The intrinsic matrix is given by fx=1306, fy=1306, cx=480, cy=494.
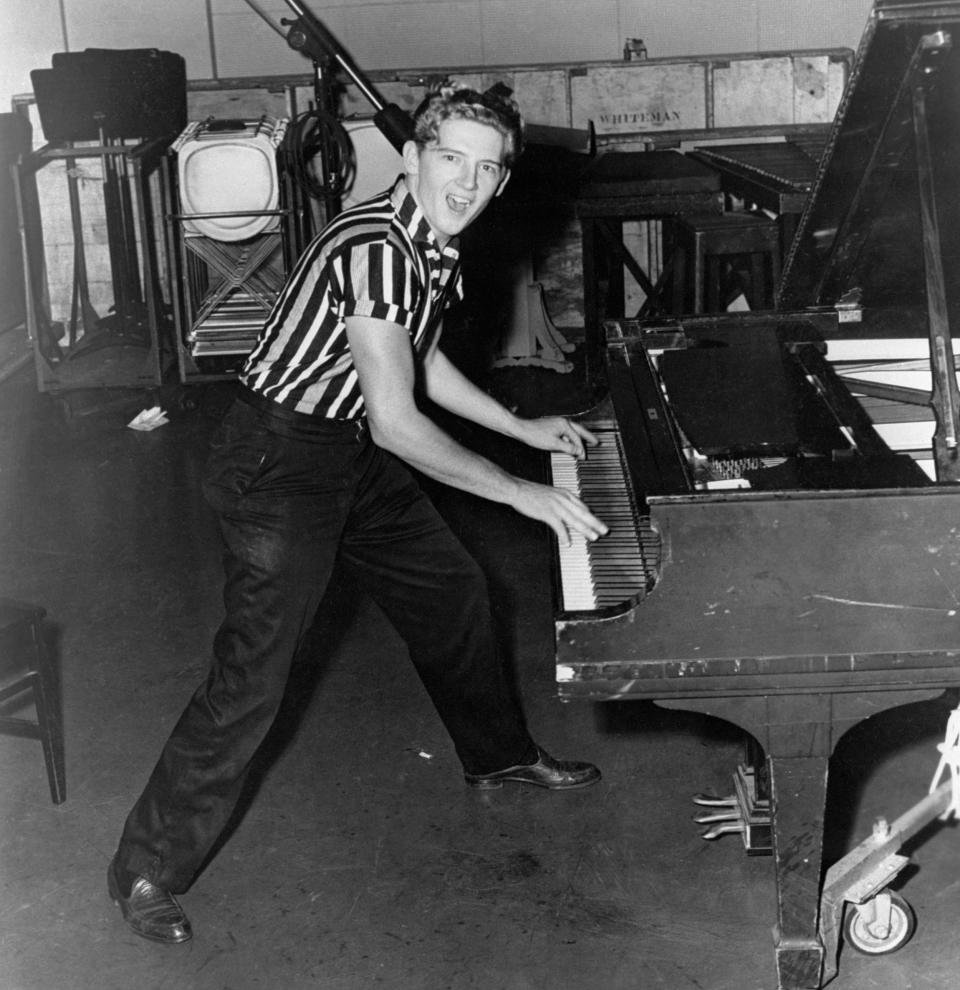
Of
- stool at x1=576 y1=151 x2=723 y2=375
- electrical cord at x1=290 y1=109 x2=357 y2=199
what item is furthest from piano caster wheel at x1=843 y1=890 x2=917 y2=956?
electrical cord at x1=290 y1=109 x2=357 y2=199

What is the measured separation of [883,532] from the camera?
6.47 feet

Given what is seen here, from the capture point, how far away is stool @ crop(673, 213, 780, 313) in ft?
19.4

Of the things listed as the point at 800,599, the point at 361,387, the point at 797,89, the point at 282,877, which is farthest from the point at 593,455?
the point at 797,89

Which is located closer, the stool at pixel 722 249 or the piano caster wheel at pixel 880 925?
the piano caster wheel at pixel 880 925

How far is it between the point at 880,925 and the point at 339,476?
134 centimetres

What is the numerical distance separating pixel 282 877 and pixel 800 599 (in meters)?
1.41

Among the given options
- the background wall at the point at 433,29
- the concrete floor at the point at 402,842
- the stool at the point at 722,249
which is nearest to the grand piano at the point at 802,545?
the concrete floor at the point at 402,842

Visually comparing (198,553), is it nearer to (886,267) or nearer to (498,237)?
(886,267)

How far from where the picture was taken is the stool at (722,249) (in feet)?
19.4

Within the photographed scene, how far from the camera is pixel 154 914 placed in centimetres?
261

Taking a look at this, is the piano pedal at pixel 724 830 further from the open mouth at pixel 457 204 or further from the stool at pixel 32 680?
the stool at pixel 32 680

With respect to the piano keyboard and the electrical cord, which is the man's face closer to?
the piano keyboard

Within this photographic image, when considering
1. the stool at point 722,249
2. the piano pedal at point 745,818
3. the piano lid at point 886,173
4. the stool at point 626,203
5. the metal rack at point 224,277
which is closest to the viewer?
the piano lid at point 886,173

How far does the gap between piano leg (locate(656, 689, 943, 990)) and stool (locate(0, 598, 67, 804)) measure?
170 centimetres
